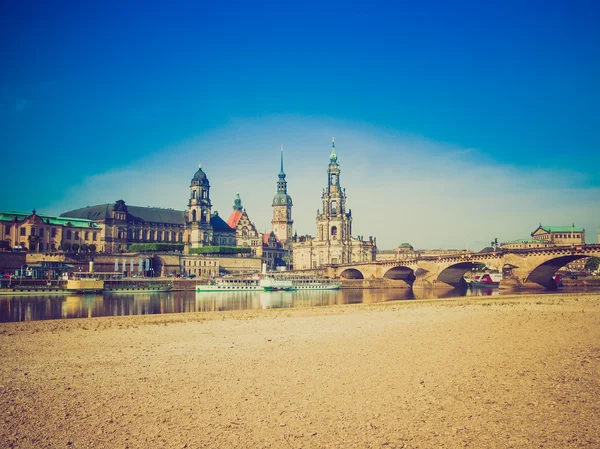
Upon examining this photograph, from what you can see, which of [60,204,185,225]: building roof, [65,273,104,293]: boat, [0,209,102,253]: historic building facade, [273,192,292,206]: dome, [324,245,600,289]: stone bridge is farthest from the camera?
[273,192,292,206]: dome

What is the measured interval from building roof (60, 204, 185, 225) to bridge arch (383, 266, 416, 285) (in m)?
53.2

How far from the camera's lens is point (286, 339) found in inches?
819

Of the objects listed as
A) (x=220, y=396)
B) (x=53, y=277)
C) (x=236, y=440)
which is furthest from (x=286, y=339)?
(x=53, y=277)

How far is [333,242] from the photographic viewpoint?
11844 cm

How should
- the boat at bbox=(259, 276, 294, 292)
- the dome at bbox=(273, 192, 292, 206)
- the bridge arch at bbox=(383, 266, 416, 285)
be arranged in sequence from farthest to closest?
the dome at bbox=(273, 192, 292, 206)
the bridge arch at bbox=(383, 266, 416, 285)
the boat at bbox=(259, 276, 294, 292)

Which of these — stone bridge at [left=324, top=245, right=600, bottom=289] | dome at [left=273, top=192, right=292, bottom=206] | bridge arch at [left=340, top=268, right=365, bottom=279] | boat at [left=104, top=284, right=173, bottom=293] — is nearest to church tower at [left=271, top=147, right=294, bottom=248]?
dome at [left=273, top=192, right=292, bottom=206]

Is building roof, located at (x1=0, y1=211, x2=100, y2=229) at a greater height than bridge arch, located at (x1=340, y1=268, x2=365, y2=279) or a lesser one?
greater

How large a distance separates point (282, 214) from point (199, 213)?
29342mm

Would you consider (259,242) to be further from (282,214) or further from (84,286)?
(84,286)

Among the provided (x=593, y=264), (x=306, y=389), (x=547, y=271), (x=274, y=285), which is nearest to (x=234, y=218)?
(x=274, y=285)

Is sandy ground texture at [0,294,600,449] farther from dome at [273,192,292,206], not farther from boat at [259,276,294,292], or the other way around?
dome at [273,192,292,206]

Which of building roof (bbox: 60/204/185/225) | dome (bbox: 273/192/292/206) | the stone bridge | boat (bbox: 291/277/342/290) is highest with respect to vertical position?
dome (bbox: 273/192/292/206)

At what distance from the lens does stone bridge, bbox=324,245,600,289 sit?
209 ft

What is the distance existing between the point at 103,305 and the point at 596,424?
41.5 metres
